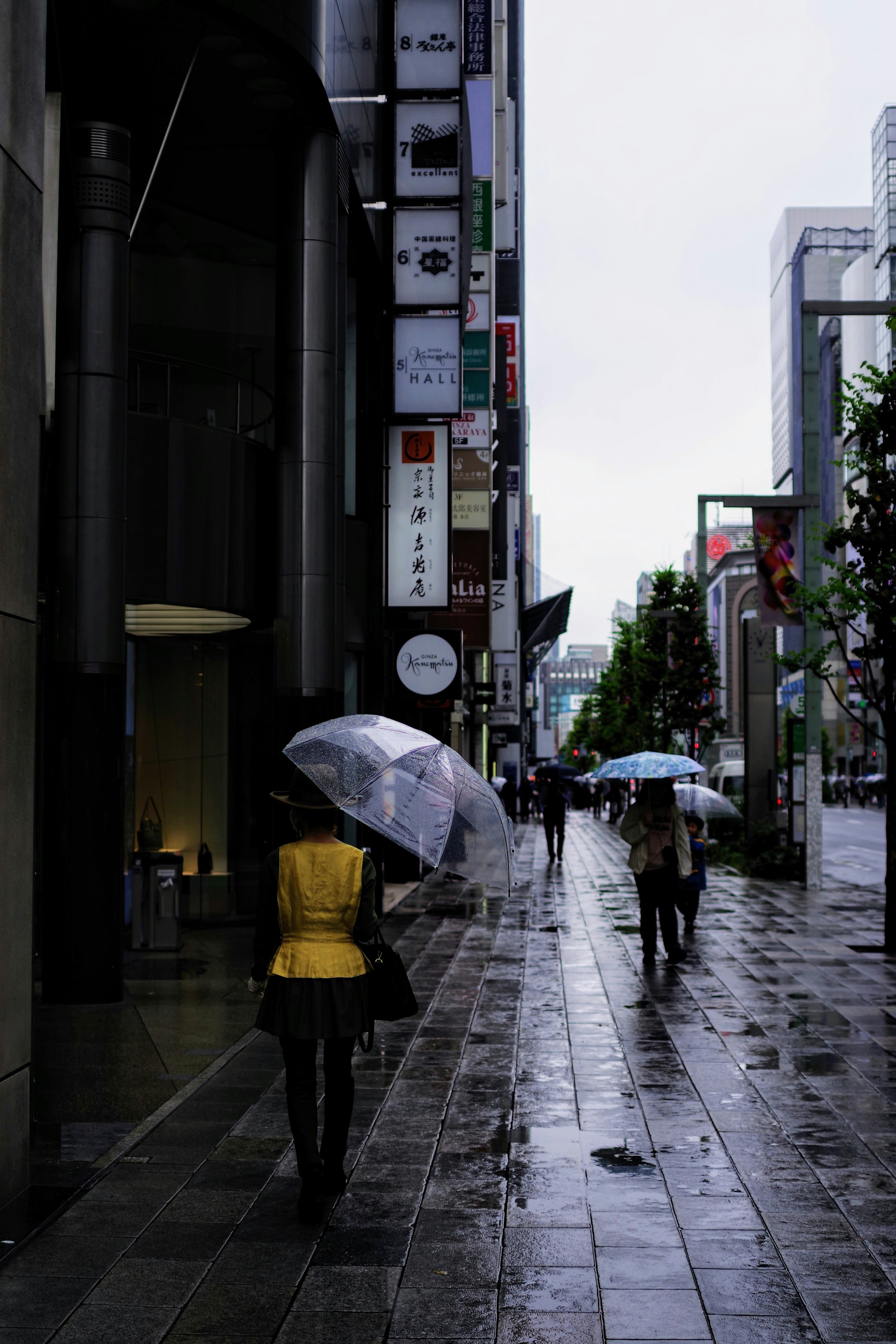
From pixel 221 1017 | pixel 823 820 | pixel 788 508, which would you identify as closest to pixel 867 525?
pixel 788 508

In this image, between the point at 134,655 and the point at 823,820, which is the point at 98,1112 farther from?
the point at 823,820

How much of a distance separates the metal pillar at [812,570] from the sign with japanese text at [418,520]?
5518 millimetres

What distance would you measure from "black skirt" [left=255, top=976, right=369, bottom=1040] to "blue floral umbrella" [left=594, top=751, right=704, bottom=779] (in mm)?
8230

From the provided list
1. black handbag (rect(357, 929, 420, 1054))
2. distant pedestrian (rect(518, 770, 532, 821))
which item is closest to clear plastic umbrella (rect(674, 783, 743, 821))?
black handbag (rect(357, 929, 420, 1054))

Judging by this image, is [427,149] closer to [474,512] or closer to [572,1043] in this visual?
[474,512]

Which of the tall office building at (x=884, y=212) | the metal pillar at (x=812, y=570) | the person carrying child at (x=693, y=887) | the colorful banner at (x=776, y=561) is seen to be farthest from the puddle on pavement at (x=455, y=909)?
the tall office building at (x=884, y=212)

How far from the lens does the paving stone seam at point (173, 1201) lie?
16.1 ft

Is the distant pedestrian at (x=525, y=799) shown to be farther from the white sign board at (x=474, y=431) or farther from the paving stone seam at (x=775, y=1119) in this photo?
the paving stone seam at (x=775, y=1119)

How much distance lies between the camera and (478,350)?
30.8 m

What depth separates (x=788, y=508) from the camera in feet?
74.6

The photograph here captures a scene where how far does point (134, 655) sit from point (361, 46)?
7.76m

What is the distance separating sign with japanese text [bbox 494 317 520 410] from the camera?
50.0 metres

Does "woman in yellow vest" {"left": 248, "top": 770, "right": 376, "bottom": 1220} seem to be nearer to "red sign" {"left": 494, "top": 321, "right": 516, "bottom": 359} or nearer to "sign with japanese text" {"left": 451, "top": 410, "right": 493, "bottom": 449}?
"sign with japanese text" {"left": 451, "top": 410, "right": 493, "bottom": 449}

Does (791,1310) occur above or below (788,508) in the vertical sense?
below
